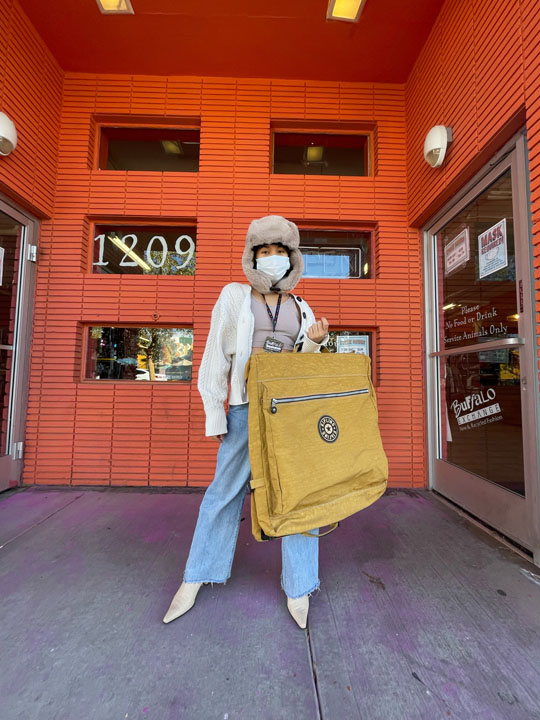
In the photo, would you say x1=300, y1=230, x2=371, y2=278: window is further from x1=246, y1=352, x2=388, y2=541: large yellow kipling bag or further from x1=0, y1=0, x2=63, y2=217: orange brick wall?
x1=0, y1=0, x2=63, y2=217: orange brick wall

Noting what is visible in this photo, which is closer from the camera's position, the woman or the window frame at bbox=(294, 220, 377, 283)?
the woman

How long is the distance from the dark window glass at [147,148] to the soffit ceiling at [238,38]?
1.80ft

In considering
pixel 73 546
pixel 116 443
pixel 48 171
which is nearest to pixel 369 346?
pixel 116 443

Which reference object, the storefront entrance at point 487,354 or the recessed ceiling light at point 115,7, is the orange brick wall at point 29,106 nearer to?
the recessed ceiling light at point 115,7

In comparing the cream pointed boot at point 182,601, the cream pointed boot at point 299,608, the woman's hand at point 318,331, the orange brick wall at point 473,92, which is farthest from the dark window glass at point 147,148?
the cream pointed boot at point 299,608

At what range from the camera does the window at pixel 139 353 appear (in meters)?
3.47

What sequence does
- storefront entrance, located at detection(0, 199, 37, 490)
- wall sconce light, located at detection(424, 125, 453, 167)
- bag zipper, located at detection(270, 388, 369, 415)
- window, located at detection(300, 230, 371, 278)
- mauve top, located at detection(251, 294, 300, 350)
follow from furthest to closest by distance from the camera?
window, located at detection(300, 230, 371, 278)
storefront entrance, located at detection(0, 199, 37, 490)
wall sconce light, located at detection(424, 125, 453, 167)
mauve top, located at detection(251, 294, 300, 350)
bag zipper, located at detection(270, 388, 369, 415)

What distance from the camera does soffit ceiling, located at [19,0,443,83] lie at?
2.92 m

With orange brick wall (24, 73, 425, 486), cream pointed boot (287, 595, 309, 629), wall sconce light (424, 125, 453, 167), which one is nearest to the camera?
cream pointed boot (287, 595, 309, 629)

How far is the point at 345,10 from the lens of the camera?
2.84m

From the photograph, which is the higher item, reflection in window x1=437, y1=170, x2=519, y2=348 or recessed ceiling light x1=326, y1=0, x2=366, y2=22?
recessed ceiling light x1=326, y1=0, x2=366, y2=22

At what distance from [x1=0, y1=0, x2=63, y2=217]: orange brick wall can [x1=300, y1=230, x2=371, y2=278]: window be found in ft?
8.74

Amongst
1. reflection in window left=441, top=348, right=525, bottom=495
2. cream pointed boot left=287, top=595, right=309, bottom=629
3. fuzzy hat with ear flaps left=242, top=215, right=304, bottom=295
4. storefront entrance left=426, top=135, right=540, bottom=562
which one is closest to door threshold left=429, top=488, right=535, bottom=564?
storefront entrance left=426, top=135, right=540, bottom=562

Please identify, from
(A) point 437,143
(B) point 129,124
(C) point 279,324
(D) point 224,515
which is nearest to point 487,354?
(A) point 437,143
